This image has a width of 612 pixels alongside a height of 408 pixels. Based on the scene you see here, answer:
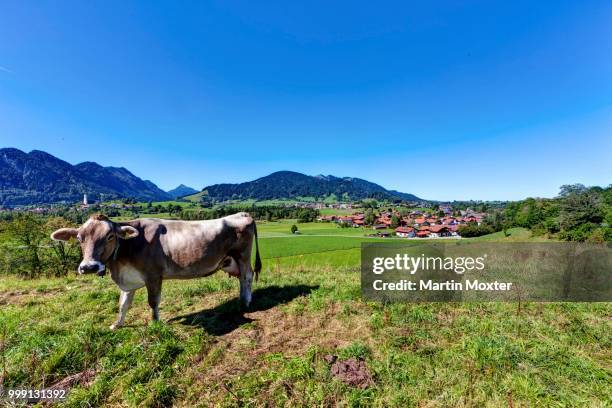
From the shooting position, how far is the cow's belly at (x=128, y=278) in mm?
4750

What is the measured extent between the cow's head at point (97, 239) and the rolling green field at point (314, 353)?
102cm

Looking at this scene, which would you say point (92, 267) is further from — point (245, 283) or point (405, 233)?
point (405, 233)

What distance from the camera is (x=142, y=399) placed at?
2.97 metres

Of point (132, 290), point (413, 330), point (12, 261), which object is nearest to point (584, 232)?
point (413, 330)

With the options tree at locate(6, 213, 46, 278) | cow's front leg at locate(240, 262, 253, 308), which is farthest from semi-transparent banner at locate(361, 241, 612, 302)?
tree at locate(6, 213, 46, 278)

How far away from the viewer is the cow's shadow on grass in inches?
192

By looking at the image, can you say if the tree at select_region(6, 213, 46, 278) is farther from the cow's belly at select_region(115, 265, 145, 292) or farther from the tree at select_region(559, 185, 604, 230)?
the tree at select_region(559, 185, 604, 230)

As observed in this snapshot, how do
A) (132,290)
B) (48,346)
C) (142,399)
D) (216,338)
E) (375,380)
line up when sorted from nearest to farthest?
1. (142,399)
2. (375,380)
3. (48,346)
4. (216,338)
5. (132,290)

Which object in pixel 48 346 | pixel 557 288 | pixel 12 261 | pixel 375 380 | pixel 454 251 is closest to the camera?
pixel 375 380

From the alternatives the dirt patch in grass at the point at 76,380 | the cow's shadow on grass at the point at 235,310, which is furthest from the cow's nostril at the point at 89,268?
the cow's shadow on grass at the point at 235,310

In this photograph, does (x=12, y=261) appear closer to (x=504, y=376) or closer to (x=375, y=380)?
(x=375, y=380)

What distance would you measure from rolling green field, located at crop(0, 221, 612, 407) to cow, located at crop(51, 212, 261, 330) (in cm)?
80

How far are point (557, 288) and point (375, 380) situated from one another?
19.5ft

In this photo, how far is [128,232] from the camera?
15.2ft
